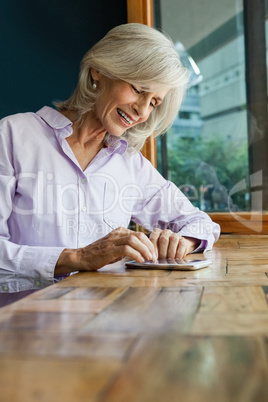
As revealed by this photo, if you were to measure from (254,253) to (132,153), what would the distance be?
691 mm

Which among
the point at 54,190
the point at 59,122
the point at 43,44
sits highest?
the point at 43,44

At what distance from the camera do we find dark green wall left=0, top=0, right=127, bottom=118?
263cm

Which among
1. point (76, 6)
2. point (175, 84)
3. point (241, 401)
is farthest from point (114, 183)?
point (241, 401)

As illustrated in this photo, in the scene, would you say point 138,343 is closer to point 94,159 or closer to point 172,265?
point 172,265

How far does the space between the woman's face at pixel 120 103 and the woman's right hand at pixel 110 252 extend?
0.61m

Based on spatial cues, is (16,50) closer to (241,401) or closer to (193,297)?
(193,297)

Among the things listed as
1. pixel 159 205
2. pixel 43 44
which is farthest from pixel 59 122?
pixel 43 44

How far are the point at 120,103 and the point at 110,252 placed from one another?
28.0 inches

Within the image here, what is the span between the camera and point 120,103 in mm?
1909

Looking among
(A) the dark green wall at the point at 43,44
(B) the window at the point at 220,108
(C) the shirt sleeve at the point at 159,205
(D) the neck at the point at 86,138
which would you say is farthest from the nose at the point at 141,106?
(A) the dark green wall at the point at 43,44

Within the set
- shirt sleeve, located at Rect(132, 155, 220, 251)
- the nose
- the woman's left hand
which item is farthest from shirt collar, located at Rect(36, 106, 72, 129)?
the woman's left hand

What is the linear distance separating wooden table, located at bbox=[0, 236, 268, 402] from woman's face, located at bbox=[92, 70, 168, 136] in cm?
93

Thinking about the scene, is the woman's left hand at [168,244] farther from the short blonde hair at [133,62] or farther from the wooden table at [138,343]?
the short blonde hair at [133,62]

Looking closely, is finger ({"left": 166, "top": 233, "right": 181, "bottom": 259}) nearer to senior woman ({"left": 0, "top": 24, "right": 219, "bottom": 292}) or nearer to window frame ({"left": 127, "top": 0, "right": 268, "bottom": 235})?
senior woman ({"left": 0, "top": 24, "right": 219, "bottom": 292})
